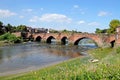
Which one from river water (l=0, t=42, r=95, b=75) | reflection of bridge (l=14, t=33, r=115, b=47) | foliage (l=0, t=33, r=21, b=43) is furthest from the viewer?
foliage (l=0, t=33, r=21, b=43)

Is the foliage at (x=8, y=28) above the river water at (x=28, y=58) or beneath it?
above

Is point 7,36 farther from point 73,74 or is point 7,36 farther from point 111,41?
point 73,74

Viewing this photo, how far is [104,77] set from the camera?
11.7 meters

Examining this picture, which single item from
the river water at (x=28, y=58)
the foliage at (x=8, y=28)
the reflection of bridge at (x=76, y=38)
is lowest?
the river water at (x=28, y=58)

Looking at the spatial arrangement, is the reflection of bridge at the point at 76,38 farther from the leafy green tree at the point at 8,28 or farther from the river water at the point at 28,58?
the leafy green tree at the point at 8,28

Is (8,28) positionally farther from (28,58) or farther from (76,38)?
(28,58)

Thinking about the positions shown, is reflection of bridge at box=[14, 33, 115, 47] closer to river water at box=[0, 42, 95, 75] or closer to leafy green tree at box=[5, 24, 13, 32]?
river water at box=[0, 42, 95, 75]

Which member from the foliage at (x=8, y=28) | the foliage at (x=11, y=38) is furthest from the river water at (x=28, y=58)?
the foliage at (x=8, y=28)

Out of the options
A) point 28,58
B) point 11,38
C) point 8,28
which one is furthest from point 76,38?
point 8,28

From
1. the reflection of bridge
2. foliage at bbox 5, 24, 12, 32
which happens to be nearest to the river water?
the reflection of bridge

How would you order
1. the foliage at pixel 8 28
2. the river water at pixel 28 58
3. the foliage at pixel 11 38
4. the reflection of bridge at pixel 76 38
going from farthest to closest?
the foliage at pixel 8 28, the foliage at pixel 11 38, the reflection of bridge at pixel 76 38, the river water at pixel 28 58

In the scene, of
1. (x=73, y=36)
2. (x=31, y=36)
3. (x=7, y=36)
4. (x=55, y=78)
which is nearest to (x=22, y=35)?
(x=31, y=36)

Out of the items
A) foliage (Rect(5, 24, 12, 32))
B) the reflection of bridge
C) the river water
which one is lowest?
the river water

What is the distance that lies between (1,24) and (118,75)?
130475mm
